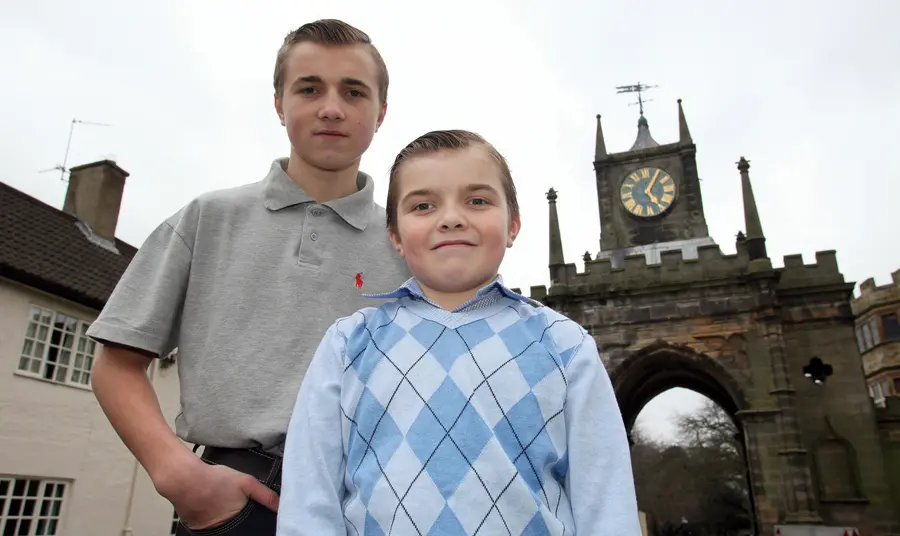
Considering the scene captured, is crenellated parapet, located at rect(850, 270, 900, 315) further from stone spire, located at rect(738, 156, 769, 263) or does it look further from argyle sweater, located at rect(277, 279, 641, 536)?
argyle sweater, located at rect(277, 279, 641, 536)

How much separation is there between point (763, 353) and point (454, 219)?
17.2 metres

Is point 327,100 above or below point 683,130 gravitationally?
below

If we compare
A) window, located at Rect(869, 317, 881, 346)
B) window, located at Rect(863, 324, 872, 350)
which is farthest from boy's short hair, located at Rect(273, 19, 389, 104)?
window, located at Rect(863, 324, 872, 350)

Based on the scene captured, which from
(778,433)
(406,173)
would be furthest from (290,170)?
(778,433)

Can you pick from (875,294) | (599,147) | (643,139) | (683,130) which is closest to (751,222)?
(683,130)

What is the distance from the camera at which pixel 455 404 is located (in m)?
1.52

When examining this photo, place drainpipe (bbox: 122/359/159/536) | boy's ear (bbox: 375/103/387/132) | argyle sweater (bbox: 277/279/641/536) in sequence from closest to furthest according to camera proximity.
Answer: argyle sweater (bbox: 277/279/641/536) → boy's ear (bbox: 375/103/387/132) → drainpipe (bbox: 122/359/159/536)

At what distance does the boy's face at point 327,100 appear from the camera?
207 centimetres

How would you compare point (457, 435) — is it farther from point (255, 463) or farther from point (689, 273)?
point (689, 273)

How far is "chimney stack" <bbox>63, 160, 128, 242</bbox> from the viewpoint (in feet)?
52.3

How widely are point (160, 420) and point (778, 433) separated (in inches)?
678

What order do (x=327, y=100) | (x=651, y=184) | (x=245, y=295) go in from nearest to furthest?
(x=245, y=295) < (x=327, y=100) < (x=651, y=184)

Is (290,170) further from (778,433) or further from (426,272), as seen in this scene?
(778,433)

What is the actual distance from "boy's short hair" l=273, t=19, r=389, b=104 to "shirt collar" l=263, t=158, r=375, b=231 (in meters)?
0.32
